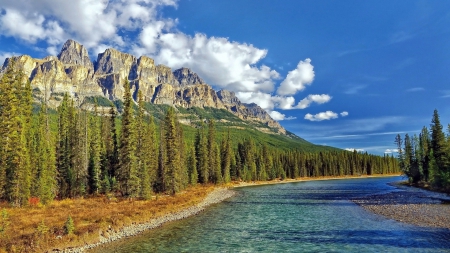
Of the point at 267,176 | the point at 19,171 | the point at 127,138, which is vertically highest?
the point at 127,138

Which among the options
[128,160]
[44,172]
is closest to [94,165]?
[128,160]

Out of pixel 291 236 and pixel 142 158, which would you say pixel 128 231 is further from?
pixel 142 158

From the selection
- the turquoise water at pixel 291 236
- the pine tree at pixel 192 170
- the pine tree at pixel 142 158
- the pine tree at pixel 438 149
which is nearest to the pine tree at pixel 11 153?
the pine tree at pixel 142 158

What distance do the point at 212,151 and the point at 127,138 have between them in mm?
52075

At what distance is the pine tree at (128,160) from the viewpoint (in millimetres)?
49000

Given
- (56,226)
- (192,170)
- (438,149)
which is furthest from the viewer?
(192,170)

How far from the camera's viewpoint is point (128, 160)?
163ft

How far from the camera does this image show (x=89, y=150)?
205ft

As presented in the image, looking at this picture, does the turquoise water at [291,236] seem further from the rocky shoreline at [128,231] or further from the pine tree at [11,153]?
the pine tree at [11,153]

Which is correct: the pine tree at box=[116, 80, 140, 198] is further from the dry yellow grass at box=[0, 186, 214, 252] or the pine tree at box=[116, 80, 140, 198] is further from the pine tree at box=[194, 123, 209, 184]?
the pine tree at box=[194, 123, 209, 184]

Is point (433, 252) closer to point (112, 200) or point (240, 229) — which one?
point (240, 229)

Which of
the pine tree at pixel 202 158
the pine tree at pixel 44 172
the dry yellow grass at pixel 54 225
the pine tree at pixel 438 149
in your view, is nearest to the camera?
the dry yellow grass at pixel 54 225

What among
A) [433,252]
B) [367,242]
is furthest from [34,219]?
[433,252]

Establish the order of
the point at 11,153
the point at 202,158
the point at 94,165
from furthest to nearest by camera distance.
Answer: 1. the point at 202,158
2. the point at 94,165
3. the point at 11,153
